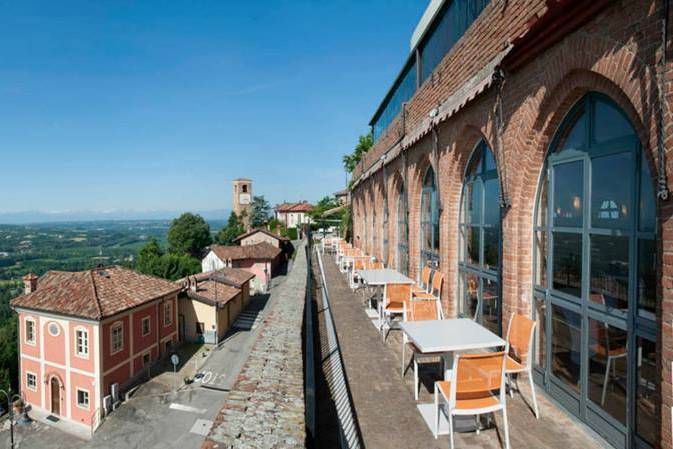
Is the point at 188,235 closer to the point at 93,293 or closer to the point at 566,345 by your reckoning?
the point at 93,293

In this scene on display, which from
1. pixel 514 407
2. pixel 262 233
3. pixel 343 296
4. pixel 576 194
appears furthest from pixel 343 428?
pixel 262 233

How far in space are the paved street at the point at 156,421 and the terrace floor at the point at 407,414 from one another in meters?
12.1

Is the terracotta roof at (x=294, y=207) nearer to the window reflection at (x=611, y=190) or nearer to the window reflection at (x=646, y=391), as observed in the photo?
the window reflection at (x=611, y=190)

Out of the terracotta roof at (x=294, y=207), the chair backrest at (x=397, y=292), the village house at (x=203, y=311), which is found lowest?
the village house at (x=203, y=311)

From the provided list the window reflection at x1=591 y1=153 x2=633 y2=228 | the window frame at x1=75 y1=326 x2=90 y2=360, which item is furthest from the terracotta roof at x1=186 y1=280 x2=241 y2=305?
the window reflection at x1=591 y1=153 x2=633 y2=228

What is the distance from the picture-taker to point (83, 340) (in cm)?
1900

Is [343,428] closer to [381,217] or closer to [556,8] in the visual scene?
[556,8]

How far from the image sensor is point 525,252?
430 centimetres

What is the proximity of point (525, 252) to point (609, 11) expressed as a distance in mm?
2458

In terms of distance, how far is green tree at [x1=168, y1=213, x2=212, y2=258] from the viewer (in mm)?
67125

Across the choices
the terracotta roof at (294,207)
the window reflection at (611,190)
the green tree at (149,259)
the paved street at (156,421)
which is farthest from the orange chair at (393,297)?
the terracotta roof at (294,207)

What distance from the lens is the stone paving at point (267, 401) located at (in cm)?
303

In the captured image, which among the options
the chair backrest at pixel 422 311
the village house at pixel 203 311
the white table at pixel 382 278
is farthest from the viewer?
the village house at pixel 203 311

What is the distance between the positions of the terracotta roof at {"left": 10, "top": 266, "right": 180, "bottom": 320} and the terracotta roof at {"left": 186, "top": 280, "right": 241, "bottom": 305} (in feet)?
10.1
